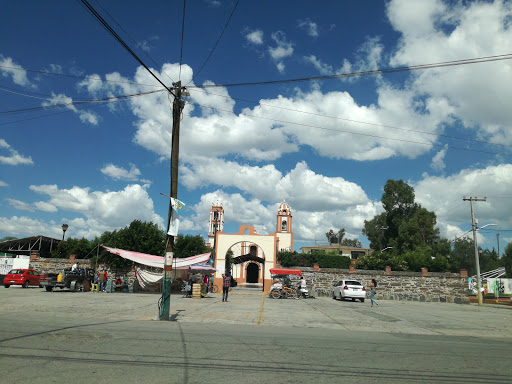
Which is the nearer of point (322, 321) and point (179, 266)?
point (322, 321)

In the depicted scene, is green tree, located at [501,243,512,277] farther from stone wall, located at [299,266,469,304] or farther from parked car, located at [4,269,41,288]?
parked car, located at [4,269,41,288]

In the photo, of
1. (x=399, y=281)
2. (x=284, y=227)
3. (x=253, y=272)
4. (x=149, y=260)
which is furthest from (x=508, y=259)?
(x=149, y=260)

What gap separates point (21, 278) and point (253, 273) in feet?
157

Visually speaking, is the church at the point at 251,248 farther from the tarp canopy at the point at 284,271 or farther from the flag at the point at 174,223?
the flag at the point at 174,223

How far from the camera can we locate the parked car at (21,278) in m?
29.3

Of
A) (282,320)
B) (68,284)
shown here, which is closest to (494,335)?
(282,320)

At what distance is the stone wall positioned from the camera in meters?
34.4

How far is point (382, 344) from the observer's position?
933cm

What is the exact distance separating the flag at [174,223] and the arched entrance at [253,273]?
59535mm

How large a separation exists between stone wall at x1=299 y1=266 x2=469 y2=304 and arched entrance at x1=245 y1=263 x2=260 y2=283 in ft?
128

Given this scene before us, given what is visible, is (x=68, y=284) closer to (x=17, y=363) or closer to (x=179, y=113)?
(x=179, y=113)

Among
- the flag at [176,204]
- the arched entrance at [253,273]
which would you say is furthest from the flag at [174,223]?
the arched entrance at [253,273]

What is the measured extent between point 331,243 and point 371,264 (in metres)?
70.7

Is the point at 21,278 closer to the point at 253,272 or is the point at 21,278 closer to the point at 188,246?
the point at 188,246
